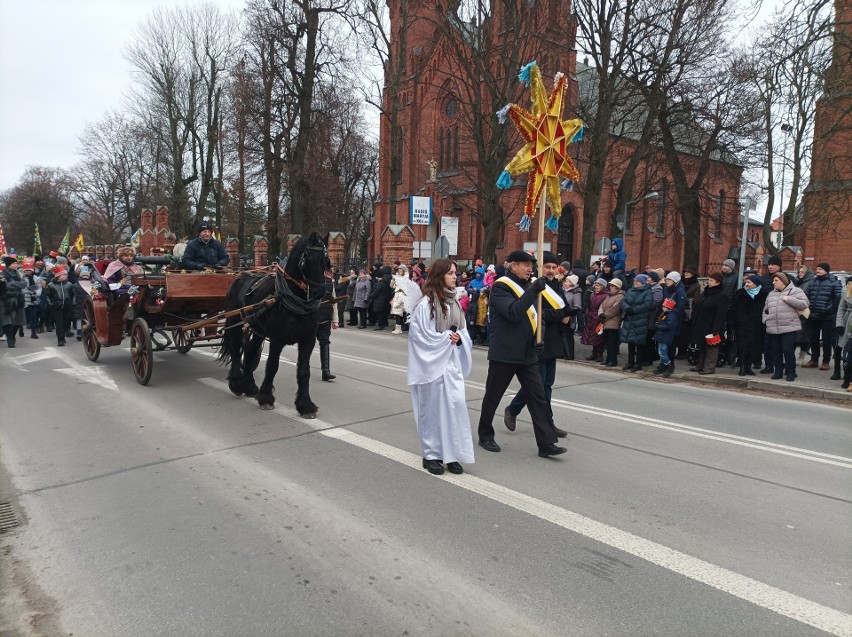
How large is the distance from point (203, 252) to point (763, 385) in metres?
9.33

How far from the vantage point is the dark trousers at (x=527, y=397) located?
5438 mm

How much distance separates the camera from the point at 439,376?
494 centimetres

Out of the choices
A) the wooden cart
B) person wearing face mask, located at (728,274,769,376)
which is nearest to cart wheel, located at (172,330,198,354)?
the wooden cart

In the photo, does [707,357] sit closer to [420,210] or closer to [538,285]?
[538,285]

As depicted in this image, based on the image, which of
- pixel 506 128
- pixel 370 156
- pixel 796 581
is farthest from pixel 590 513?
pixel 370 156

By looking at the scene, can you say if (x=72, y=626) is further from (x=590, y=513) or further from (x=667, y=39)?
(x=667, y=39)

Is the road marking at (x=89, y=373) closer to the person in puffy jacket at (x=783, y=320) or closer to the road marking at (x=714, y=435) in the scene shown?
the road marking at (x=714, y=435)

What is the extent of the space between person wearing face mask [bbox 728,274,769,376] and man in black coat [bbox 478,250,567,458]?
6.61 metres

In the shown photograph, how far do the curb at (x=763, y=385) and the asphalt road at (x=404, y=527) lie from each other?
2.27 meters

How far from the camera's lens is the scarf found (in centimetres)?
505

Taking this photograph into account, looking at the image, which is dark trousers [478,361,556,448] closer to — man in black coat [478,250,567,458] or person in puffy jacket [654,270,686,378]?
man in black coat [478,250,567,458]

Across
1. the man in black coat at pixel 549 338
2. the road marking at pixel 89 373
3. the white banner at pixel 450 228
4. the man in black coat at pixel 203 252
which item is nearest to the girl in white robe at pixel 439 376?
the man in black coat at pixel 549 338

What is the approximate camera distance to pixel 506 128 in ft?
62.7

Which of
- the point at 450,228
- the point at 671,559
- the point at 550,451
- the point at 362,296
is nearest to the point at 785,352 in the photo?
the point at 550,451
